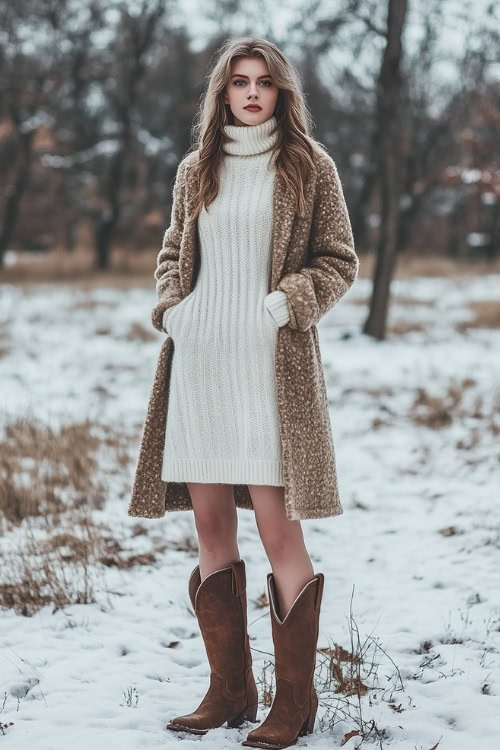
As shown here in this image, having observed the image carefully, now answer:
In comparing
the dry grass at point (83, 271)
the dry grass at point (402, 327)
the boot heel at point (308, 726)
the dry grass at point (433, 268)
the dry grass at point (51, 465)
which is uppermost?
the boot heel at point (308, 726)

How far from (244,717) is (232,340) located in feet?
3.95

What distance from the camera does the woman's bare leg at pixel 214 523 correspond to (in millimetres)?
2662

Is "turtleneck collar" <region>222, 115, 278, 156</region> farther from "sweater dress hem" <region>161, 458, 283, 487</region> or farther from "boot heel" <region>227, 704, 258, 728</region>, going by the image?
"boot heel" <region>227, 704, 258, 728</region>

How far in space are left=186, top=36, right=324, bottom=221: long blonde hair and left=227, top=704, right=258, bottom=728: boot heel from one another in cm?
155

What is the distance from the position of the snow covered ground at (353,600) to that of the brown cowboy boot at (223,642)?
0.22 ft

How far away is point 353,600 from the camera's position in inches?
151

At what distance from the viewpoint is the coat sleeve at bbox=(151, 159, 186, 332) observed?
2.66m

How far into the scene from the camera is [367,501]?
5.39 meters

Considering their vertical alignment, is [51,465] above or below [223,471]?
below

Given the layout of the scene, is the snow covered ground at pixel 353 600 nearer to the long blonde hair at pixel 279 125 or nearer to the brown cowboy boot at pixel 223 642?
the brown cowboy boot at pixel 223 642

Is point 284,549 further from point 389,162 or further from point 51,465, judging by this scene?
point 389,162

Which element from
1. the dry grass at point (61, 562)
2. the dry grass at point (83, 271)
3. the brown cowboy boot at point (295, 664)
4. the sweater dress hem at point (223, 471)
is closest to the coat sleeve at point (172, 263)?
the sweater dress hem at point (223, 471)

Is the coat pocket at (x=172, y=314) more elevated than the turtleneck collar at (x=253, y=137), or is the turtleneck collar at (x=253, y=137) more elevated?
the turtleneck collar at (x=253, y=137)

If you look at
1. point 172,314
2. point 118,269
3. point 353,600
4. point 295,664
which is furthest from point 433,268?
point 295,664
